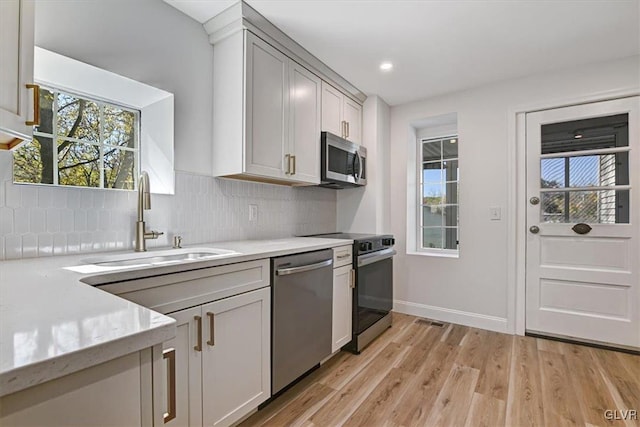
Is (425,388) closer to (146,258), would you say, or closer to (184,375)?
(184,375)

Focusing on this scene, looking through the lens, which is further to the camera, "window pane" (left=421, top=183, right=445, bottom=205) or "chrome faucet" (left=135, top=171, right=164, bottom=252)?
"window pane" (left=421, top=183, right=445, bottom=205)

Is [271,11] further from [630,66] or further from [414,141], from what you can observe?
[630,66]

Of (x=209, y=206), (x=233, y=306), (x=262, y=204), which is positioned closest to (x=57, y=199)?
(x=209, y=206)

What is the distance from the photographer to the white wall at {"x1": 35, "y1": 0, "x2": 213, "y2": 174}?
1.44 meters

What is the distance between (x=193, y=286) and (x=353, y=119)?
7.76ft

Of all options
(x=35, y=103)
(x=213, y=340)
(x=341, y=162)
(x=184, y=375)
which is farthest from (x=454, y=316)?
(x=35, y=103)

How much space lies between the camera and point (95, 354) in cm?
49

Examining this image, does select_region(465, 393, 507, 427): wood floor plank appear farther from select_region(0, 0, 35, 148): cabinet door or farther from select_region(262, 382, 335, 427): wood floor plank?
A: select_region(0, 0, 35, 148): cabinet door

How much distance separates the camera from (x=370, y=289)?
2.60 meters

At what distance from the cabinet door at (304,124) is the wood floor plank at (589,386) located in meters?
2.21

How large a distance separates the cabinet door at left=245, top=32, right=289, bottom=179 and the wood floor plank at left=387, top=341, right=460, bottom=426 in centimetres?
163

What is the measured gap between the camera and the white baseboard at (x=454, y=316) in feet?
9.44

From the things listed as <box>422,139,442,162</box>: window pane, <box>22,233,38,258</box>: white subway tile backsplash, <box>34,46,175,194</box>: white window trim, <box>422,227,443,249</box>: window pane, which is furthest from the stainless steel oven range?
<box>22,233,38,258</box>: white subway tile backsplash

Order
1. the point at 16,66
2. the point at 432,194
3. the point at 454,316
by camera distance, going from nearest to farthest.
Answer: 1. the point at 16,66
2. the point at 454,316
3. the point at 432,194
